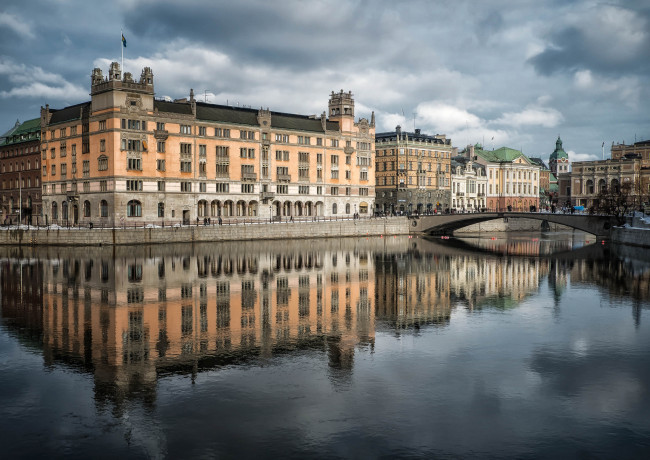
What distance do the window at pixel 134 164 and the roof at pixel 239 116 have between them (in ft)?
35.4

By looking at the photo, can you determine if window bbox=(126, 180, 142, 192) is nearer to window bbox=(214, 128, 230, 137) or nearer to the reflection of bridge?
window bbox=(214, 128, 230, 137)

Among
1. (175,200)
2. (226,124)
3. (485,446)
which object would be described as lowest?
(485,446)

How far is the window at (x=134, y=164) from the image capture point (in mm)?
112250

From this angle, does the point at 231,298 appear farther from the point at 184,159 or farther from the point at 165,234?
the point at 184,159

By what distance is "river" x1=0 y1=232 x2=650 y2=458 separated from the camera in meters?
21.8

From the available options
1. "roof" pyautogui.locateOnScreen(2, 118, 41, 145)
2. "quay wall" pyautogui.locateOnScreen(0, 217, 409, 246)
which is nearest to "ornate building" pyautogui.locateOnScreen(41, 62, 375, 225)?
"quay wall" pyautogui.locateOnScreen(0, 217, 409, 246)

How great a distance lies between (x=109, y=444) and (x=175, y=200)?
3916 inches

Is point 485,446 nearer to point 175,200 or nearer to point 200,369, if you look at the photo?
point 200,369

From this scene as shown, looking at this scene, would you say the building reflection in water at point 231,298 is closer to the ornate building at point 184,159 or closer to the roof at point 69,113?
the ornate building at point 184,159

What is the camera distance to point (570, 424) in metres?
23.2

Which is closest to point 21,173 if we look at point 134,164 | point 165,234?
point 134,164

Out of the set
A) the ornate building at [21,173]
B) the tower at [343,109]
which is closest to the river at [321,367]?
the ornate building at [21,173]

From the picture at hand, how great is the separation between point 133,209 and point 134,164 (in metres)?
8.28

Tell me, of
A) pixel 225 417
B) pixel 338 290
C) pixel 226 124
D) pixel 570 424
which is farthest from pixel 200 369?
pixel 226 124
